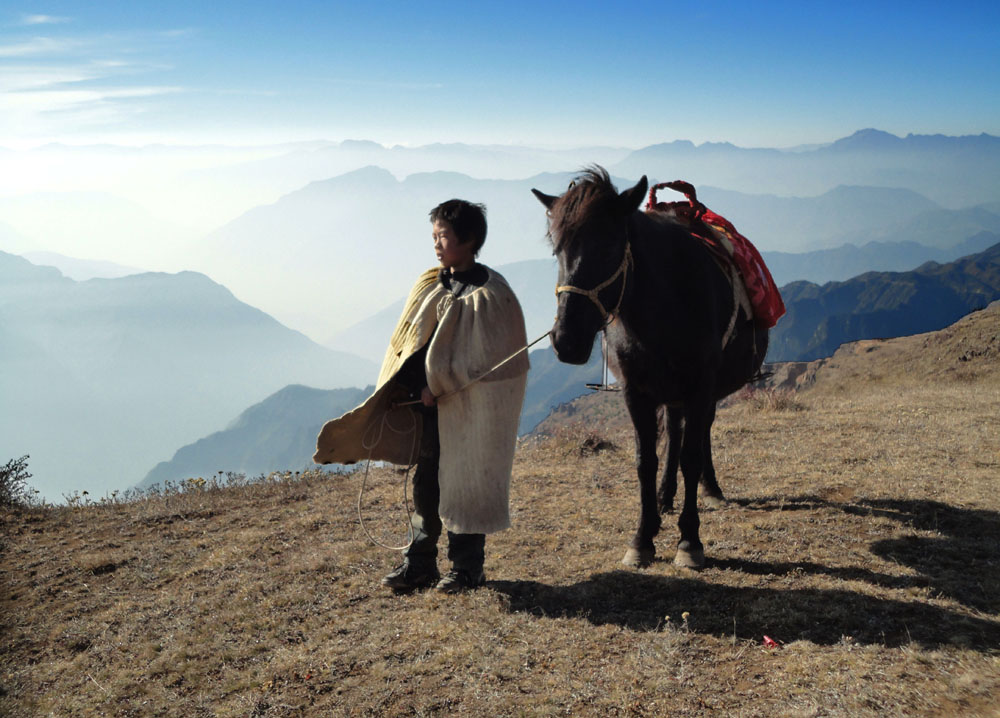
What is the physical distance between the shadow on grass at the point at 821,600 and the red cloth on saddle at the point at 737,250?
2.00m

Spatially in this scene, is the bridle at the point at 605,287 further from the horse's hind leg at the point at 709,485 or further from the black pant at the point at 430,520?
the horse's hind leg at the point at 709,485

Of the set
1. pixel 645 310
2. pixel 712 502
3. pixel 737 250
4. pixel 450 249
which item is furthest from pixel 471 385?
pixel 712 502

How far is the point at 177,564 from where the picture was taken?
5531 millimetres

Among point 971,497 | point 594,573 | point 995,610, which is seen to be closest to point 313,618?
point 594,573

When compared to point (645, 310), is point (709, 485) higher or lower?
lower

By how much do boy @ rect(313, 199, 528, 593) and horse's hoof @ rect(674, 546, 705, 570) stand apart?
4.28ft

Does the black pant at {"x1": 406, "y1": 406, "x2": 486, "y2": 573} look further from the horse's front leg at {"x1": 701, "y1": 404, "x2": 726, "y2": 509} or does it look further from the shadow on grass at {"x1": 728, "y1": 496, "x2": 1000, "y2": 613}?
the horse's front leg at {"x1": 701, "y1": 404, "x2": 726, "y2": 509}

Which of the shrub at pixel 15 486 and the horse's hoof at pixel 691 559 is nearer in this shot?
the horse's hoof at pixel 691 559

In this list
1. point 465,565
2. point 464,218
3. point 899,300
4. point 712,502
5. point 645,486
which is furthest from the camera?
point 899,300

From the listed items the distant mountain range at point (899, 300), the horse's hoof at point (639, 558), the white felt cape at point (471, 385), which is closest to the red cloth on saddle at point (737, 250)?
the white felt cape at point (471, 385)

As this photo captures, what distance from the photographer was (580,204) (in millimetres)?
3740

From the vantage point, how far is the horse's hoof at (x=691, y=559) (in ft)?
15.0

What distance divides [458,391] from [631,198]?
Answer: 1573 millimetres

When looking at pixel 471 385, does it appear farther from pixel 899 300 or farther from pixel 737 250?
pixel 899 300
